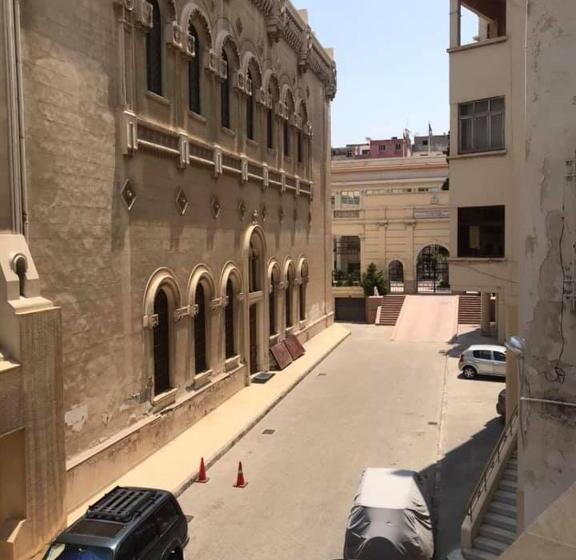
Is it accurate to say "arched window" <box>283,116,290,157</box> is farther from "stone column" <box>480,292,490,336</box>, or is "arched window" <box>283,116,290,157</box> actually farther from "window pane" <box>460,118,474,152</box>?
"stone column" <box>480,292,490,336</box>

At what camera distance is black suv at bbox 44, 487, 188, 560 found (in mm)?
8656

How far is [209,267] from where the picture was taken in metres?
18.8

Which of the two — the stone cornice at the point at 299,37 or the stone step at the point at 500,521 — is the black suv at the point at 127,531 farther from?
the stone cornice at the point at 299,37

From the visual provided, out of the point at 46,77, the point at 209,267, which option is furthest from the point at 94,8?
the point at 209,267

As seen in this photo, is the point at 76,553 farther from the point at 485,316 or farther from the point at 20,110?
the point at 485,316

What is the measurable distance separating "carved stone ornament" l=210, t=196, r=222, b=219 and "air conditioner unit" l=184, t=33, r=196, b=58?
435cm

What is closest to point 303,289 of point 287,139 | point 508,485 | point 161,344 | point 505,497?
point 287,139

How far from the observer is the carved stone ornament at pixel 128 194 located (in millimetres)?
14039

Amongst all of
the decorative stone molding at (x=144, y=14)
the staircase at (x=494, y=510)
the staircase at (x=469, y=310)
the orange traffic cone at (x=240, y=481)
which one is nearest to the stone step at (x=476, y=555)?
the staircase at (x=494, y=510)

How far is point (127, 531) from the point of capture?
8961 mm

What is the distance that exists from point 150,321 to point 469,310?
2706cm

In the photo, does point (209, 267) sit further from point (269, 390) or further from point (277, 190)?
point (277, 190)

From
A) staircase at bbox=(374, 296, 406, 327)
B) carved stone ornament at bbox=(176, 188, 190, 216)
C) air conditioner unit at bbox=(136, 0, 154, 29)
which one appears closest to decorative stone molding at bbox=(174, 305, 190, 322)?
carved stone ornament at bbox=(176, 188, 190, 216)

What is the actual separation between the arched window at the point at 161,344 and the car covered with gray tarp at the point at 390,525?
708 centimetres
